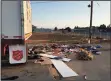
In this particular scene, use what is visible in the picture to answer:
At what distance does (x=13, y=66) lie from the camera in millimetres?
9664

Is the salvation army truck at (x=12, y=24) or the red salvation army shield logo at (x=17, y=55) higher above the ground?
the salvation army truck at (x=12, y=24)

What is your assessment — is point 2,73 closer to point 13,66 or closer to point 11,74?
point 11,74

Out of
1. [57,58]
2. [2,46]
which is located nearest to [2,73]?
[2,46]

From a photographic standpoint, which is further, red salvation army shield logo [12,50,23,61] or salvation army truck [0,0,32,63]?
red salvation army shield logo [12,50,23,61]

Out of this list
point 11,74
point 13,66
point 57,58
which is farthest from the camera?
point 57,58

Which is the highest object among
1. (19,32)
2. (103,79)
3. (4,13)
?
(4,13)

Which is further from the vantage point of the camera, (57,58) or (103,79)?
(57,58)

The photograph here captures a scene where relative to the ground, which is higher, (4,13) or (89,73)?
(4,13)

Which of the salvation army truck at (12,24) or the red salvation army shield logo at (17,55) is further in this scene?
the red salvation army shield logo at (17,55)

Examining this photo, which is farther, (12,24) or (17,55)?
(17,55)

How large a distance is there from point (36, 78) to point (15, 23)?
258 centimetres

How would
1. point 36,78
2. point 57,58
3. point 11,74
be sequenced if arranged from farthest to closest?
1. point 57,58
2. point 11,74
3. point 36,78

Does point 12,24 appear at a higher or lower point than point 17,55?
higher

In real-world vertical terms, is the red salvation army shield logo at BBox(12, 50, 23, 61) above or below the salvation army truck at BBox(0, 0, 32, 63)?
below
